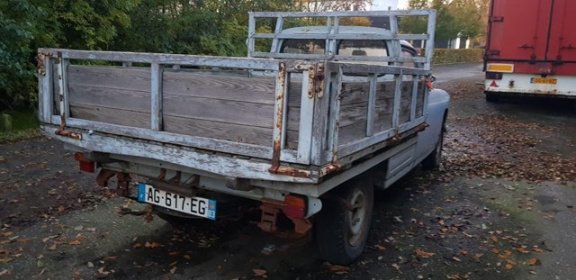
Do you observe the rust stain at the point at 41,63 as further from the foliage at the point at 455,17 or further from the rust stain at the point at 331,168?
the foliage at the point at 455,17

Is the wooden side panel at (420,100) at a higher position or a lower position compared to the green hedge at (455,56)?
lower

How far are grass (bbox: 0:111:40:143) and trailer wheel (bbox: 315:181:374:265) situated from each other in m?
5.68

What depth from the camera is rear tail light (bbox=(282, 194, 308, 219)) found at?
9.77ft

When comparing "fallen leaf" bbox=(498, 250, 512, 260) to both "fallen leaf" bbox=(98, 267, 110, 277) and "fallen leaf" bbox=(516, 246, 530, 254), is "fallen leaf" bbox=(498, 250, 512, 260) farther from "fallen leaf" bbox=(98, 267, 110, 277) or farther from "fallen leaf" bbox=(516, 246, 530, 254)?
"fallen leaf" bbox=(98, 267, 110, 277)

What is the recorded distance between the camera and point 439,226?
4.62m

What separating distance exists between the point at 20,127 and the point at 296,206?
6655 millimetres

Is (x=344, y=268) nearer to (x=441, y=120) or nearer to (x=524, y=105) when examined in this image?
(x=441, y=120)

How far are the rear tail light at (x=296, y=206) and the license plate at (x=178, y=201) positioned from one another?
22.6 inches

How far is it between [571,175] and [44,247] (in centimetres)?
607

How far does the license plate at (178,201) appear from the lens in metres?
3.34

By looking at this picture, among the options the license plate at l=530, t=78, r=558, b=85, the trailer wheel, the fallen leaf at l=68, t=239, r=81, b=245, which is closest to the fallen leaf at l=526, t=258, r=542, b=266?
the trailer wheel

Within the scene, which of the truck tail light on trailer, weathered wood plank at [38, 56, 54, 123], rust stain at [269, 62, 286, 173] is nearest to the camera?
rust stain at [269, 62, 286, 173]

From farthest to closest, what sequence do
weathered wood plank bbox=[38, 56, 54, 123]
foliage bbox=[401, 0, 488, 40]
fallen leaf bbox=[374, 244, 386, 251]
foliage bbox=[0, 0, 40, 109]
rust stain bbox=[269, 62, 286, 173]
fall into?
foliage bbox=[401, 0, 488, 40] < foliage bbox=[0, 0, 40, 109] < fallen leaf bbox=[374, 244, 386, 251] < weathered wood plank bbox=[38, 56, 54, 123] < rust stain bbox=[269, 62, 286, 173]

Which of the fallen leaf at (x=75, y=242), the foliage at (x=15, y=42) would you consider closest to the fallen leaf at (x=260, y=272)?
the fallen leaf at (x=75, y=242)
